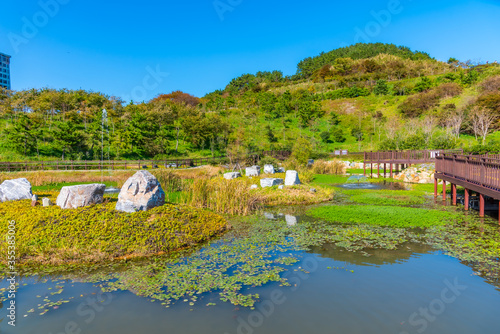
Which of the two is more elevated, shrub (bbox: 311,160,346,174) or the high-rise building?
the high-rise building

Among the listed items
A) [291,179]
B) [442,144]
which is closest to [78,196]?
[291,179]

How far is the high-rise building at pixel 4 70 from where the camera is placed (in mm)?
79688

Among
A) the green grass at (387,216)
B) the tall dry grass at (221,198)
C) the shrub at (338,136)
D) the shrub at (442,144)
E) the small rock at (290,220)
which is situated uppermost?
the shrub at (338,136)

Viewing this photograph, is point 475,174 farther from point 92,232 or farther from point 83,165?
point 83,165

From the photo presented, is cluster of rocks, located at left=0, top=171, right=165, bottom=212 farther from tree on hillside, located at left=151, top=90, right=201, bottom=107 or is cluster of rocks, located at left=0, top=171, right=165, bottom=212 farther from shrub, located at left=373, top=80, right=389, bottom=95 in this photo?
tree on hillside, located at left=151, top=90, right=201, bottom=107

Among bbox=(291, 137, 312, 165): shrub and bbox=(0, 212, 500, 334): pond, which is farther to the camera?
bbox=(291, 137, 312, 165): shrub

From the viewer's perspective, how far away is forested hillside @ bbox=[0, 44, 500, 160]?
104 feet

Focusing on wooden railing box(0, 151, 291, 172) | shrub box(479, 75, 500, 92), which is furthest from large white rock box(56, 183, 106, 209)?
shrub box(479, 75, 500, 92)

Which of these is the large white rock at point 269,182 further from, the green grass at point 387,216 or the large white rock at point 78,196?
the large white rock at point 78,196

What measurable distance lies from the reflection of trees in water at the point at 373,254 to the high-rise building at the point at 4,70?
9718 centimetres

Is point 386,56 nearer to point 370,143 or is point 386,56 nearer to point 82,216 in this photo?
point 370,143

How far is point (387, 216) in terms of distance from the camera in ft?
34.3

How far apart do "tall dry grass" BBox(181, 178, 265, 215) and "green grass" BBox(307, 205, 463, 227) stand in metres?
2.39

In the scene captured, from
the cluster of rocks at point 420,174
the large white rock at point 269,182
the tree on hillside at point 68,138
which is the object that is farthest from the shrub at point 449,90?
the tree on hillside at point 68,138
